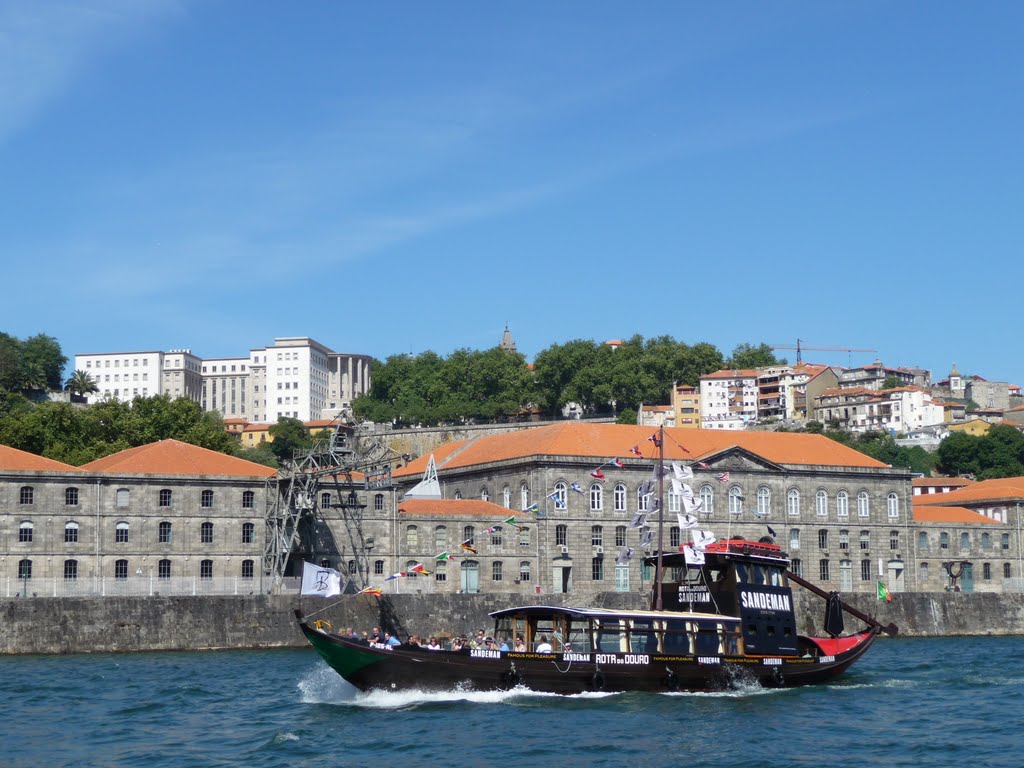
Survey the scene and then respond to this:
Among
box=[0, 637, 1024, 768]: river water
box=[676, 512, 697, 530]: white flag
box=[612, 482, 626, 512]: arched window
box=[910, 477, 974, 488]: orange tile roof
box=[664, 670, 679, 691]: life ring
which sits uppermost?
box=[910, 477, 974, 488]: orange tile roof

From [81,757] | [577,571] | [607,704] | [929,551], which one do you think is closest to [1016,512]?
[929,551]

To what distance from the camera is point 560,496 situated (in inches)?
3226

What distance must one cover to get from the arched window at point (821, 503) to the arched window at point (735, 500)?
5163 mm

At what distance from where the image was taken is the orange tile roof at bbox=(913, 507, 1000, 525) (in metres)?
93.4

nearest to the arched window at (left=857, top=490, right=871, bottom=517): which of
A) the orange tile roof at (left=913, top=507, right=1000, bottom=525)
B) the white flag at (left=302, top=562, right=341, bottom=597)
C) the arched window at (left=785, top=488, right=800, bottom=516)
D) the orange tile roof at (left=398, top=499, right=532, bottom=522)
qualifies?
the arched window at (left=785, top=488, right=800, bottom=516)

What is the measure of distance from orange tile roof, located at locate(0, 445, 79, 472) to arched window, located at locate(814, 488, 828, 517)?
41.8 m

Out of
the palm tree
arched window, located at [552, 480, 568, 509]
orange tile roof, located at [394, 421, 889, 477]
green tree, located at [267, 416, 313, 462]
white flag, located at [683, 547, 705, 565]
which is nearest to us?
white flag, located at [683, 547, 705, 565]

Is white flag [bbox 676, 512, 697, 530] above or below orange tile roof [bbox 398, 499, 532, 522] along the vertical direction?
below

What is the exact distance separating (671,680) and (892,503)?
4842 cm

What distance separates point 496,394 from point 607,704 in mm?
122540

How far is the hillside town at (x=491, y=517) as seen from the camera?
6706 centimetres

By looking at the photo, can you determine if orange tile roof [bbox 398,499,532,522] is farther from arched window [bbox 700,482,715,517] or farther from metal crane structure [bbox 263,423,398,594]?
arched window [bbox 700,482,715,517]

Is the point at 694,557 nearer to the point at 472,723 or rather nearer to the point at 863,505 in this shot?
the point at 472,723

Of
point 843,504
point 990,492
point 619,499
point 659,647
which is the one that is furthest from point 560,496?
point 659,647
